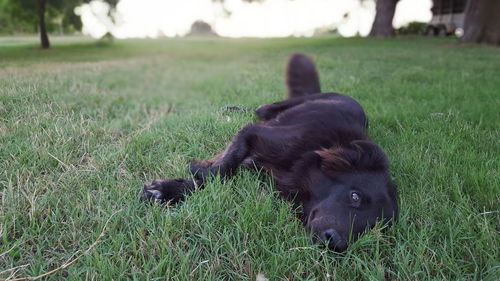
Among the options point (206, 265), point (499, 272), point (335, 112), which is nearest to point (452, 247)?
point (499, 272)

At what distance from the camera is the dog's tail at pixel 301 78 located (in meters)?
4.25

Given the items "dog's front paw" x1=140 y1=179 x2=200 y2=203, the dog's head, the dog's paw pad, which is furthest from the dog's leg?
the dog's head

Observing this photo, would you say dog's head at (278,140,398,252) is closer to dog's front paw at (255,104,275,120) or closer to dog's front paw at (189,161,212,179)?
dog's front paw at (189,161,212,179)

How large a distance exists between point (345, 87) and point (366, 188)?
144 inches

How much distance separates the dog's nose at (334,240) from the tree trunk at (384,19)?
75.6 ft

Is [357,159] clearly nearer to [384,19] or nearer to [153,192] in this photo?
[153,192]

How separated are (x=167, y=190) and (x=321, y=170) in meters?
0.97

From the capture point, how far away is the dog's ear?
199 cm

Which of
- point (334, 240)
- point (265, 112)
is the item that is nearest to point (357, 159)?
point (334, 240)

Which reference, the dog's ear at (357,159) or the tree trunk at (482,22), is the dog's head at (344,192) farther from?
the tree trunk at (482,22)

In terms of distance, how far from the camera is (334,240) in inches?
61.9

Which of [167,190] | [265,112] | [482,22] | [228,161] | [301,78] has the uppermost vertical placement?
[482,22]

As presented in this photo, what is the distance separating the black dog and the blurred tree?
6232 millimetres

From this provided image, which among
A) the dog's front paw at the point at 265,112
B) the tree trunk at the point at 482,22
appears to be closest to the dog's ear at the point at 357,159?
the dog's front paw at the point at 265,112
